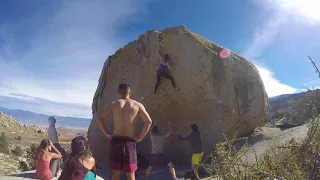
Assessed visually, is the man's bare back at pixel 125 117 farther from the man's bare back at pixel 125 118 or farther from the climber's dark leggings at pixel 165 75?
the climber's dark leggings at pixel 165 75

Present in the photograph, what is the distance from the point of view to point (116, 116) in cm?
455

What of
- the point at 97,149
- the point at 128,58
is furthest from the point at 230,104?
the point at 97,149

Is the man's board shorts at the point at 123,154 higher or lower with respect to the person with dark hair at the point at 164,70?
lower

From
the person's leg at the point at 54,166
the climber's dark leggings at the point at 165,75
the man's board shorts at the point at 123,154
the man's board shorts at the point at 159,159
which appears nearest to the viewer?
the man's board shorts at the point at 123,154

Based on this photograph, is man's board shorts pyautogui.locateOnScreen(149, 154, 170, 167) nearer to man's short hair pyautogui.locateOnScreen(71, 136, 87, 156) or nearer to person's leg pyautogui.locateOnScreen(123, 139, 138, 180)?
person's leg pyautogui.locateOnScreen(123, 139, 138, 180)

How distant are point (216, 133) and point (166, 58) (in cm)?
319

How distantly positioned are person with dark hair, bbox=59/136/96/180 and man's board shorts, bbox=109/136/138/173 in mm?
629

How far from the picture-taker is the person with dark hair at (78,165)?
3.32 m

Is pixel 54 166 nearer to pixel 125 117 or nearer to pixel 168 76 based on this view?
pixel 125 117

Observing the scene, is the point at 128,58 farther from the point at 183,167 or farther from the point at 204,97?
the point at 183,167

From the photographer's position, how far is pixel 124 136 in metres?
4.47

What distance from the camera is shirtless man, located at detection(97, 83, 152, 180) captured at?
439 cm

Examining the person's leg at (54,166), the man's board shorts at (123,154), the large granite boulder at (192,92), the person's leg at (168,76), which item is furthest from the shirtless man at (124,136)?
the large granite boulder at (192,92)

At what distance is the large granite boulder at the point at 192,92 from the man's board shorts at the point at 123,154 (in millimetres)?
6011
